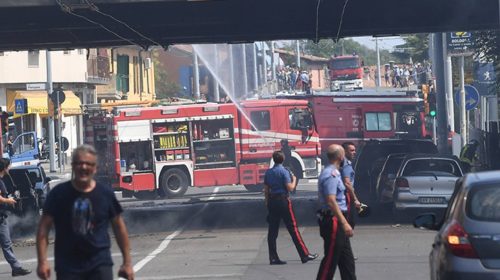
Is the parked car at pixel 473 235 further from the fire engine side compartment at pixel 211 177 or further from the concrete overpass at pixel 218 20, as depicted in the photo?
the fire engine side compartment at pixel 211 177

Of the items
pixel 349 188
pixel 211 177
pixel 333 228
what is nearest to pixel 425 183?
pixel 349 188

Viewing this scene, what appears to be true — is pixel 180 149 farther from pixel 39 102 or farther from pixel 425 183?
pixel 39 102

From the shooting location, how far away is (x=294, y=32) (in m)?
29.2

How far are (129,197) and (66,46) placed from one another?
23.6 feet

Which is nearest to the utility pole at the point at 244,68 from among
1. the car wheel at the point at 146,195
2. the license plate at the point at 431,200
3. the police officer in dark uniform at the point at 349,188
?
the car wheel at the point at 146,195

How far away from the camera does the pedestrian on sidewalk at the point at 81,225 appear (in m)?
8.04

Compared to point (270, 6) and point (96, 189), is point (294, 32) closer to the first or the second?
point (270, 6)

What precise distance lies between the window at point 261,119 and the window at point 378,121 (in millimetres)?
9041

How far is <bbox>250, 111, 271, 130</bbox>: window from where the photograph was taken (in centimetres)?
3616

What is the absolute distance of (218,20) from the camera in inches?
1061

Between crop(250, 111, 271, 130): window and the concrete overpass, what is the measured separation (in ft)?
20.2

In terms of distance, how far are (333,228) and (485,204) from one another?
2.76 m

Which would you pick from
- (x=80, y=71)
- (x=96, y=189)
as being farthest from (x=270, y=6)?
(x=80, y=71)

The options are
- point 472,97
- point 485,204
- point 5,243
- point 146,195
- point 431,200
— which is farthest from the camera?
point 472,97
